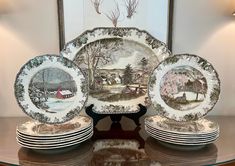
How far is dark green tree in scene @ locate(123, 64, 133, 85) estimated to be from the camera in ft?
5.14

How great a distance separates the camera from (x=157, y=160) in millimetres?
1142

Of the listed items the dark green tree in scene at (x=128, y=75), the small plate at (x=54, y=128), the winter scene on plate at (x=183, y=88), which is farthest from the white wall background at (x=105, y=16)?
the small plate at (x=54, y=128)

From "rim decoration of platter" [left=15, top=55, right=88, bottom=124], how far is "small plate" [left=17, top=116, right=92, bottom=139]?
0.04 meters

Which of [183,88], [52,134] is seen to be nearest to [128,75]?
[183,88]

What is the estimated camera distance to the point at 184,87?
1.38m

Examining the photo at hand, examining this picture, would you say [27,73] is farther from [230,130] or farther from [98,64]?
[230,130]

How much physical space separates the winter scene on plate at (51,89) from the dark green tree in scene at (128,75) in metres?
0.34

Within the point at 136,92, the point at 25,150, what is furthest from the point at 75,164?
the point at 136,92

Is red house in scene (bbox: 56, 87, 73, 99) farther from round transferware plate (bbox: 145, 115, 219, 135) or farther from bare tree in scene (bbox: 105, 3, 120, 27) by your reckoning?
bare tree in scene (bbox: 105, 3, 120, 27)

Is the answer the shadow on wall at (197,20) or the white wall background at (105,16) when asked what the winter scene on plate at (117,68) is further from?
the shadow on wall at (197,20)

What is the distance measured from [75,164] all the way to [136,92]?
0.58 meters

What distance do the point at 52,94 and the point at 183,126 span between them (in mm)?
613

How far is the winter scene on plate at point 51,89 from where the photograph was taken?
131 cm

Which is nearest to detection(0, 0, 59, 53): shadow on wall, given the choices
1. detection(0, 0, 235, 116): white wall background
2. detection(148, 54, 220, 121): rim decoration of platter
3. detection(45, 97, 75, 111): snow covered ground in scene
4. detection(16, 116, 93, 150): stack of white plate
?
detection(0, 0, 235, 116): white wall background
